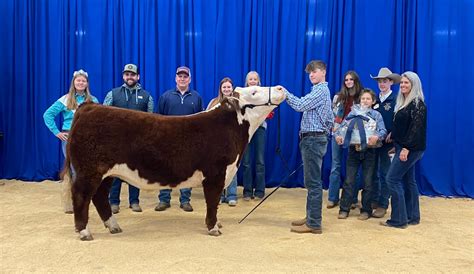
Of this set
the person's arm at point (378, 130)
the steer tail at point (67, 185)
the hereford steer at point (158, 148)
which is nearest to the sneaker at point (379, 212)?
the person's arm at point (378, 130)

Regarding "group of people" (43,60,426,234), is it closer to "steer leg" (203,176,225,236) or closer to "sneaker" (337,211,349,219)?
"sneaker" (337,211,349,219)

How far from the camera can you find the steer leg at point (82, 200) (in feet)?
11.2

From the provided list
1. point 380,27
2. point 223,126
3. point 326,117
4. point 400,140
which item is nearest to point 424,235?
point 400,140

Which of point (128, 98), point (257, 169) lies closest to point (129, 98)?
point (128, 98)

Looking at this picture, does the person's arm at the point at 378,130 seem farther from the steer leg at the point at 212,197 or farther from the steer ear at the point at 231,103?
the steer leg at the point at 212,197

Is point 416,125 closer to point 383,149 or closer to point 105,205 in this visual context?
point 383,149

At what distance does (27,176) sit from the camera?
6285 mm

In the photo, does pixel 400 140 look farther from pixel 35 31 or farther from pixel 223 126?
pixel 35 31

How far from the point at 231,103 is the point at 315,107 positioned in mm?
757

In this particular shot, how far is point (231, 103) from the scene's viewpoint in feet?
11.9

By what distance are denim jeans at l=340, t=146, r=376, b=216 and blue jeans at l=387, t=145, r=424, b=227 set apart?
12.7 inches

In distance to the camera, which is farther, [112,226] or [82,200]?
[112,226]

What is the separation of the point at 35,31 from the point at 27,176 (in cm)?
226

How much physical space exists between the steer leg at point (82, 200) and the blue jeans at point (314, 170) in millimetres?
1903
